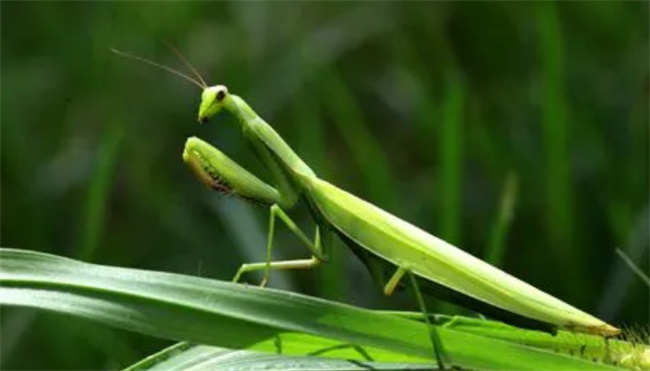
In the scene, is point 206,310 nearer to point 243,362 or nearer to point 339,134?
point 243,362

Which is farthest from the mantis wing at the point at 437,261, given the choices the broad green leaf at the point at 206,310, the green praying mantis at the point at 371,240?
the broad green leaf at the point at 206,310

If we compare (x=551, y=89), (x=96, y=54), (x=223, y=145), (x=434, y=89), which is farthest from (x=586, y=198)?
(x=96, y=54)

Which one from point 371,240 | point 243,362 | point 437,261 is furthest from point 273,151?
point 243,362

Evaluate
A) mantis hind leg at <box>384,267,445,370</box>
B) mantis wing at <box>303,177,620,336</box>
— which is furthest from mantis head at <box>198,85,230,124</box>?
mantis hind leg at <box>384,267,445,370</box>

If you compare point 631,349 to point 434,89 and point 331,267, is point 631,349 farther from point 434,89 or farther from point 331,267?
point 434,89

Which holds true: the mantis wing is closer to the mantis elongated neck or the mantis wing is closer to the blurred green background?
the mantis elongated neck

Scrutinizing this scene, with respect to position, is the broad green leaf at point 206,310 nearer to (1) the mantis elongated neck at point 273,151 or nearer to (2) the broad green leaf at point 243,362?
(2) the broad green leaf at point 243,362
